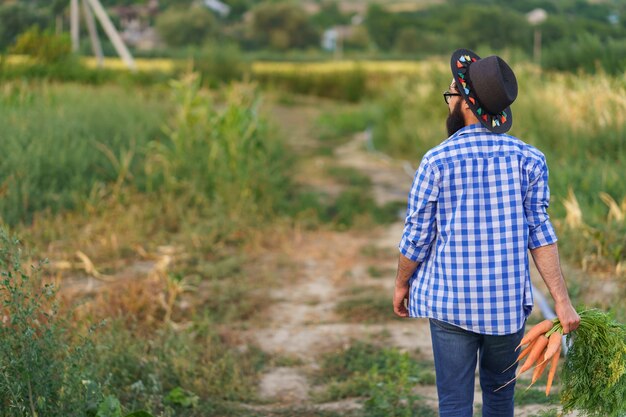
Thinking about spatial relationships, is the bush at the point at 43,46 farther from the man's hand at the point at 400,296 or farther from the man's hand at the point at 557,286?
the man's hand at the point at 557,286

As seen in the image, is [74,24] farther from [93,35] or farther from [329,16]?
[329,16]

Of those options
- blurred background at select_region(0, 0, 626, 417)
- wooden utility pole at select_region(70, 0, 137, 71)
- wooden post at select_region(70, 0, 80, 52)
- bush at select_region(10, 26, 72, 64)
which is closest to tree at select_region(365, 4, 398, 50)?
blurred background at select_region(0, 0, 626, 417)

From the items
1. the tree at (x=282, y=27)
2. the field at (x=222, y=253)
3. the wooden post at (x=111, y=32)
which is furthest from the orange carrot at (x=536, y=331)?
the tree at (x=282, y=27)

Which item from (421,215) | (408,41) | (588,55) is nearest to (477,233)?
(421,215)

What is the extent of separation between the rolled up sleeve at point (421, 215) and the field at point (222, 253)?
4.61ft

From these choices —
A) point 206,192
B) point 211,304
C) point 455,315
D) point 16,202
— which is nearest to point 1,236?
point 455,315

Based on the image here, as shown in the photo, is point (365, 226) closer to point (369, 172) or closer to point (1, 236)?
point (369, 172)

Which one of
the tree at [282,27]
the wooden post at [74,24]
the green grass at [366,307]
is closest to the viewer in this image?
the green grass at [366,307]

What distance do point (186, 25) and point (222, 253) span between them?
22567 millimetres

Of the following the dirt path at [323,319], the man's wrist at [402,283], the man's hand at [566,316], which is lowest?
the dirt path at [323,319]

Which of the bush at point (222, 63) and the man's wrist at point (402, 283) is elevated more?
the man's wrist at point (402, 283)

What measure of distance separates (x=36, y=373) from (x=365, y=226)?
6253 mm

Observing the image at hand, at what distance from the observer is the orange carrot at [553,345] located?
3.22m

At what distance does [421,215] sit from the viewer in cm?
323
